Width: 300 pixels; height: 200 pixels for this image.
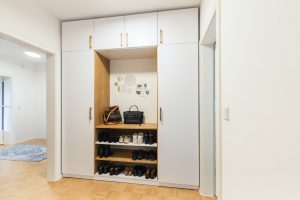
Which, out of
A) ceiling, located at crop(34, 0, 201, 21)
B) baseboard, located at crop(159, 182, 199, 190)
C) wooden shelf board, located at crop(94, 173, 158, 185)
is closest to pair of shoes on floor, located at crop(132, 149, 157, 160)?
wooden shelf board, located at crop(94, 173, 158, 185)

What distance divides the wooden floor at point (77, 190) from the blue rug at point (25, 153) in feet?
2.83

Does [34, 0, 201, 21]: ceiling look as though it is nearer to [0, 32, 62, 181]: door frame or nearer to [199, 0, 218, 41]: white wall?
[199, 0, 218, 41]: white wall

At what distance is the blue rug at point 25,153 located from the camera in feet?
11.7

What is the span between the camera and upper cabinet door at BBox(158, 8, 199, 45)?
2.28 meters

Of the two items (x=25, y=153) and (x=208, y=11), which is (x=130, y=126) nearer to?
(x=208, y=11)

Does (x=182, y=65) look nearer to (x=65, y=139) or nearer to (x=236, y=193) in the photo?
(x=236, y=193)

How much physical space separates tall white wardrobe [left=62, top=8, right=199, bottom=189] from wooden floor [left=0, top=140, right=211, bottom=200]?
0.45 ft

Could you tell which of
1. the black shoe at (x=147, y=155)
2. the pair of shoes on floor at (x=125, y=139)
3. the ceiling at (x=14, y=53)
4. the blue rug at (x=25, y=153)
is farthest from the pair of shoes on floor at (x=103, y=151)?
the ceiling at (x=14, y=53)

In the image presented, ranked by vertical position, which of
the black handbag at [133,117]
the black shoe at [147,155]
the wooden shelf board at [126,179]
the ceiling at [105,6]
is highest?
the ceiling at [105,6]

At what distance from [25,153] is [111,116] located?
2.73 metres

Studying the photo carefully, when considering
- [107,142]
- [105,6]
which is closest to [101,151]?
[107,142]

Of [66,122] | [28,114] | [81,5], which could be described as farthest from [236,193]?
[28,114]

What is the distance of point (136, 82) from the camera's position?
9.80ft

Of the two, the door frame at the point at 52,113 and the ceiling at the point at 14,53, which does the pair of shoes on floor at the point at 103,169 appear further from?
the ceiling at the point at 14,53
